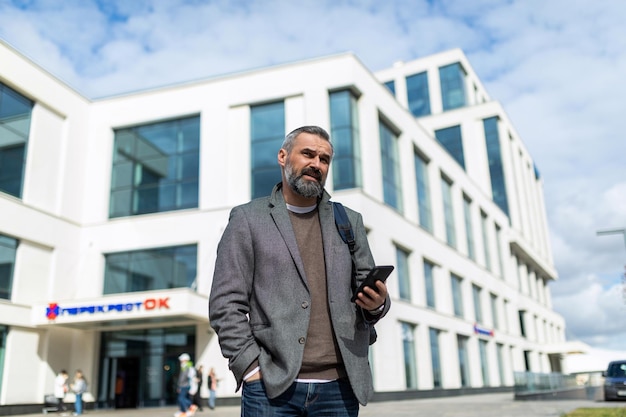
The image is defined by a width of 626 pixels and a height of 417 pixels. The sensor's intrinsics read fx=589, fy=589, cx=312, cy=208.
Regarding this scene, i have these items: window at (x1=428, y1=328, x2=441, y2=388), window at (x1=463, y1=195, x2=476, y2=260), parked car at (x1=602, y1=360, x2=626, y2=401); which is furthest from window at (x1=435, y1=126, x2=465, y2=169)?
parked car at (x1=602, y1=360, x2=626, y2=401)

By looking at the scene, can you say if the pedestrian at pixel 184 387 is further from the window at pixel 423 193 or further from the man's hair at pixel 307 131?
the window at pixel 423 193

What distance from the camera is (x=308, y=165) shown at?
8.55 ft

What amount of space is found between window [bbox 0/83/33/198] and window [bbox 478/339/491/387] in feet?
93.4

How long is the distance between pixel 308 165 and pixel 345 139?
22.4 m

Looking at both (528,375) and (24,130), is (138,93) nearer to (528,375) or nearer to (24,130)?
(24,130)

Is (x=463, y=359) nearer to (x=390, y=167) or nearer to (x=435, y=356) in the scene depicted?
(x=435, y=356)

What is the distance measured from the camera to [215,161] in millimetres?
25969

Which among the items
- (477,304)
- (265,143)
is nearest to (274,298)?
(265,143)

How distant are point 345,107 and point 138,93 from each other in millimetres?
10066

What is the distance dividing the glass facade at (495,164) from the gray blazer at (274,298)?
52.9m

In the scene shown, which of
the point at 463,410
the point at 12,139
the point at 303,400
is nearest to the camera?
the point at 303,400

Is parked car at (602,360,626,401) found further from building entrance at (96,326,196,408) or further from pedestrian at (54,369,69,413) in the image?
pedestrian at (54,369,69,413)

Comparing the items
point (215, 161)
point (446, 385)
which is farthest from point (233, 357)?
point (446, 385)

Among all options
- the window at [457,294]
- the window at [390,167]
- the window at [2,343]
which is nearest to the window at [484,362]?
the window at [457,294]
